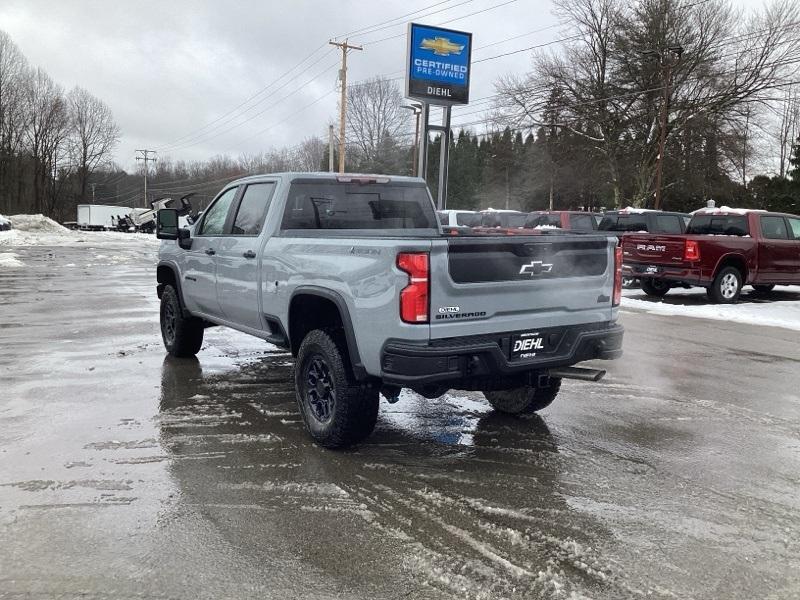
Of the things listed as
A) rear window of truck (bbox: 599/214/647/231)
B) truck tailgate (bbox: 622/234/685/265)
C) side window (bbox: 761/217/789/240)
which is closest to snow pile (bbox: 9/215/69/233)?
rear window of truck (bbox: 599/214/647/231)

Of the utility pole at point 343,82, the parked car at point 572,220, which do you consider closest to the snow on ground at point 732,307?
the parked car at point 572,220

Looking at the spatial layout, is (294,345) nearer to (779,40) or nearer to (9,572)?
(9,572)

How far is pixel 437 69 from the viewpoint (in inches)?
784

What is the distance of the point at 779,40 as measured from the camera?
3466 cm

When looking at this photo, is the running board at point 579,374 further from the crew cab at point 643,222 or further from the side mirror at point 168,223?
the crew cab at point 643,222

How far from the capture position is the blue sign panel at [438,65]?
19516mm

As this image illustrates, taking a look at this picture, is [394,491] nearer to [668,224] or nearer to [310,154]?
[668,224]

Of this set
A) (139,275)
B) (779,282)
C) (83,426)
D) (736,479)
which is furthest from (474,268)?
(139,275)

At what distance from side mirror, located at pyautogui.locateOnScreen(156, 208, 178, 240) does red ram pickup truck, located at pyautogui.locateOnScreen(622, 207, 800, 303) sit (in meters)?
9.96

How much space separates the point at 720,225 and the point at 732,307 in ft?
6.84

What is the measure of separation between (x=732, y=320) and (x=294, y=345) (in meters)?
9.61

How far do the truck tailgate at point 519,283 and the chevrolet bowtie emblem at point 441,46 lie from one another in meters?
16.5

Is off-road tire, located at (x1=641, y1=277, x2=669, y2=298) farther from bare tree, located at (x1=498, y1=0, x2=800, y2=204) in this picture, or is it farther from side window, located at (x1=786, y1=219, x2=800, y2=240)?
bare tree, located at (x1=498, y1=0, x2=800, y2=204)

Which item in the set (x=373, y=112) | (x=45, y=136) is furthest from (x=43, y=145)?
(x=373, y=112)
